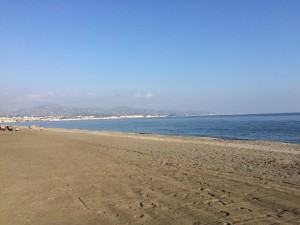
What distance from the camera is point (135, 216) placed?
6.16 m

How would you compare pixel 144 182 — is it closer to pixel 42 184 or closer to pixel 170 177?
pixel 170 177

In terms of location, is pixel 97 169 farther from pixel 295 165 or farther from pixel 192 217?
pixel 295 165

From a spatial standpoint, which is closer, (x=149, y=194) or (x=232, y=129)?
(x=149, y=194)

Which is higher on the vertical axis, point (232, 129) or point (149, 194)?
point (149, 194)

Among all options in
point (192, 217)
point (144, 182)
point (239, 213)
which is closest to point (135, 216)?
point (192, 217)

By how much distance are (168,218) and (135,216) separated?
63cm

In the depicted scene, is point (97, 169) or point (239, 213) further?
point (97, 169)

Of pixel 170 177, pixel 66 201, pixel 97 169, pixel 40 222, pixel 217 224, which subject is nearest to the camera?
pixel 217 224

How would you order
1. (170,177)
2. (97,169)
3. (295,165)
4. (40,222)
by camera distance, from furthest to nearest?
1. (295,165)
2. (97,169)
3. (170,177)
4. (40,222)

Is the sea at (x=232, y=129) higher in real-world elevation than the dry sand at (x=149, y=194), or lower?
lower

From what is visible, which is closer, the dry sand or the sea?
the dry sand

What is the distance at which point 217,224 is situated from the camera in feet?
18.5

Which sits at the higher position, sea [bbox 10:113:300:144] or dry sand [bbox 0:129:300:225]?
dry sand [bbox 0:129:300:225]

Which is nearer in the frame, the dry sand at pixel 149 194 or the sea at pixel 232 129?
the dry sand at pixel 149 194
